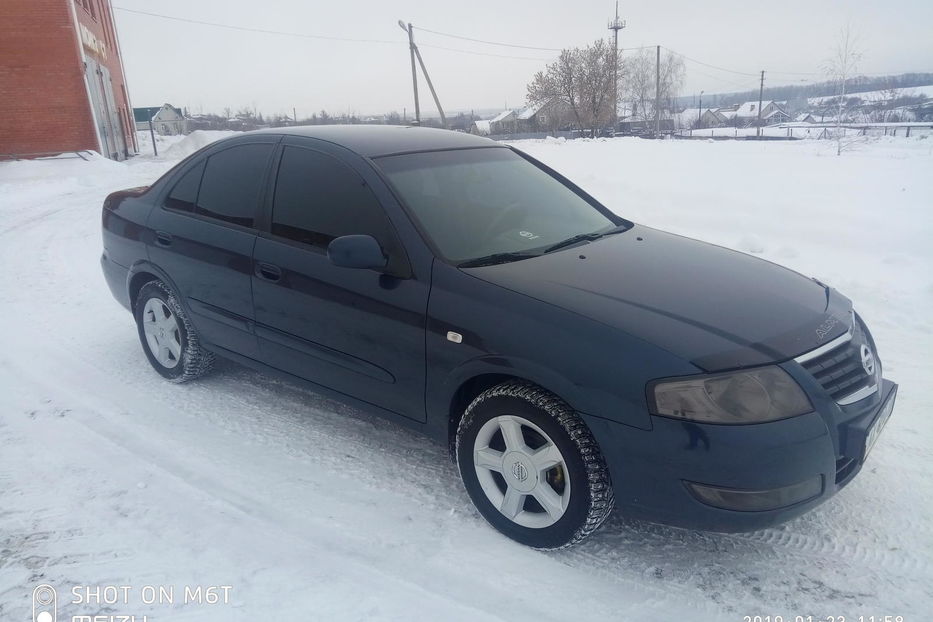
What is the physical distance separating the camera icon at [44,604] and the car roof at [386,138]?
2.37 metres

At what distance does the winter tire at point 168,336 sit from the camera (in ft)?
14.0

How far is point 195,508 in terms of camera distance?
9.75ft

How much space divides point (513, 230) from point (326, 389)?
130 centimetres

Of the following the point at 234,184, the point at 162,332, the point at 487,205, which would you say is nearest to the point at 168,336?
the point at 162,332

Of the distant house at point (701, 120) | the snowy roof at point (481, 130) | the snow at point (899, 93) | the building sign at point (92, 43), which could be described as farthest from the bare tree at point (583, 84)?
the building sign at point (92, 43)

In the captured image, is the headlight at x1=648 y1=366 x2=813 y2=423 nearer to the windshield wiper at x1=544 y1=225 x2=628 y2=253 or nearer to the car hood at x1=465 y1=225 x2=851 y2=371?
the car hood at x1=465 y1=225 x2=851 y2=371

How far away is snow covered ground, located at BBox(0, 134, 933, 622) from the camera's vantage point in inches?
96.1

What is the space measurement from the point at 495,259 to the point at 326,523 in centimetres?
142

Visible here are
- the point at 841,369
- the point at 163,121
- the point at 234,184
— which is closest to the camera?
the point at 841,369

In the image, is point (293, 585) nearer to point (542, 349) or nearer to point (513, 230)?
point (542, 349)

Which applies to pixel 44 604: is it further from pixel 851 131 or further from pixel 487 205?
pixel 851 131

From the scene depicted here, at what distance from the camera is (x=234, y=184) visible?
3965 mm

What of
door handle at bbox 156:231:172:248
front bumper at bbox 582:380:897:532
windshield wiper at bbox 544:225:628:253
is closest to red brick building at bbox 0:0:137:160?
door handle at bbox 156:231:172:248

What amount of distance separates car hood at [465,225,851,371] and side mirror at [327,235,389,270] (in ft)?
1.56
